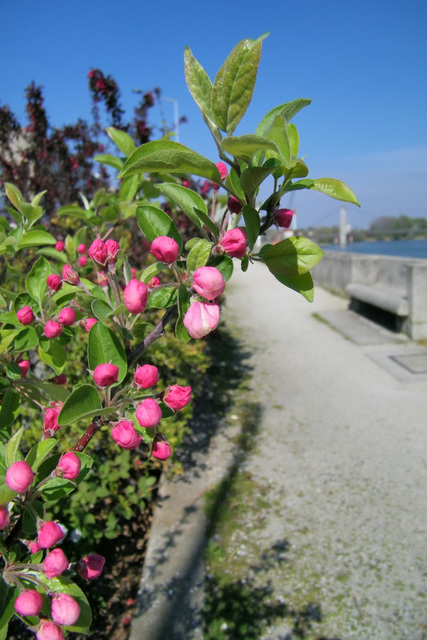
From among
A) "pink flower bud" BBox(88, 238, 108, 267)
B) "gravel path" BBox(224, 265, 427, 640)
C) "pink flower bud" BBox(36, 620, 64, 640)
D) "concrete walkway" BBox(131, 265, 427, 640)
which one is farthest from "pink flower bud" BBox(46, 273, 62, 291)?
"gravel path" BBox(224, 265, 427, 640)

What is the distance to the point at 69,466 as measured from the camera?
854mm

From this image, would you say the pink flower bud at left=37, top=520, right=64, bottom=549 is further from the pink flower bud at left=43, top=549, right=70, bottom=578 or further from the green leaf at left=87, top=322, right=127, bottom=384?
the green leaf at left=87, top=322, right=127, bottom=384

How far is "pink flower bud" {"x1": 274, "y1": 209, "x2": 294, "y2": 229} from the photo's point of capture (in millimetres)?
873

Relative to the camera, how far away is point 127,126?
3.93 metres

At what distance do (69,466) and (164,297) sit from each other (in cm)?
31

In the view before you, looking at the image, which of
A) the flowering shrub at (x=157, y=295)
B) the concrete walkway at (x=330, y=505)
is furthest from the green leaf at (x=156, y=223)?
the concrete walkway at (x=330, y=505)

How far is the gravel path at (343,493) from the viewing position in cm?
234

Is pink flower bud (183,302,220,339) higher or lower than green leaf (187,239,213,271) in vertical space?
lower

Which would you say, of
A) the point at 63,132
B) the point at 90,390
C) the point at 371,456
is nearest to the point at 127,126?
the point at 63,132

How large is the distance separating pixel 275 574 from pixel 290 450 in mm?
1361

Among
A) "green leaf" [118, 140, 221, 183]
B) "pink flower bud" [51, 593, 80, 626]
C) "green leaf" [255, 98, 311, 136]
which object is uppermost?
"green leaf" [255, 98, 311, 136]

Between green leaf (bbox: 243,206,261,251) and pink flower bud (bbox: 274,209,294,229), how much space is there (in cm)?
8

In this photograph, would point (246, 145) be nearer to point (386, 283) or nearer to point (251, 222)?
point (251, 222)

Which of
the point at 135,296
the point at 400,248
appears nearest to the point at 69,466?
the point at 135,296
